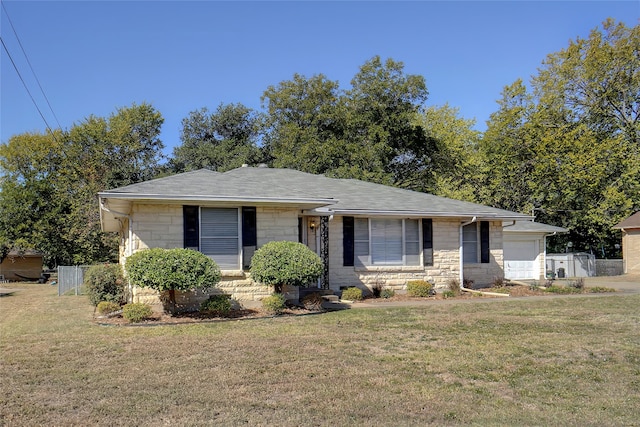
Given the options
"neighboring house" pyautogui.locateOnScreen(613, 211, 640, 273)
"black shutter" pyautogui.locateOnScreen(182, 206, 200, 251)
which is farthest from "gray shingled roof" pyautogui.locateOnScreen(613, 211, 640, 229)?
"black shutter" pyautogui.locateOnScreen(182, 206, 200, 251)

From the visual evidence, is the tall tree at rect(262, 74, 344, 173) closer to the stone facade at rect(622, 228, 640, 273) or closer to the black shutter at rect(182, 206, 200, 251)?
the stone facade at rect(622, 228, 640, 273)

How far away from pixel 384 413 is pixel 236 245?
8311 mm

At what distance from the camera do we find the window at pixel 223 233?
12.7 m

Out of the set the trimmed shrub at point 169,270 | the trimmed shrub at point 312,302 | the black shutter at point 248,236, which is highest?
the black shutter at point 248,236

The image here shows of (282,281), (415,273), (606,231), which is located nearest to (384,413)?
(282,281)

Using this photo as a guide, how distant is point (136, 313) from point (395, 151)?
25.8 meters

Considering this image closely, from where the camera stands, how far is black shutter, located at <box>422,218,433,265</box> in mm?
16734

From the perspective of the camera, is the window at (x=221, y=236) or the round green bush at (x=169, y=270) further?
the window at (x=221, y=236)

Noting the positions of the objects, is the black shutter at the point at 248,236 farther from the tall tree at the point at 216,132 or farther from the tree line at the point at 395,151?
the tall tree at the point at 216,132

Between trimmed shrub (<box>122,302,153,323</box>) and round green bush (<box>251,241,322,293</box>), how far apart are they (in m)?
2.52

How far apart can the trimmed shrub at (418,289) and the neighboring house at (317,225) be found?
1.40ft

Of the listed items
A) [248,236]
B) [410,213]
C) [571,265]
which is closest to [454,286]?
[410,213]

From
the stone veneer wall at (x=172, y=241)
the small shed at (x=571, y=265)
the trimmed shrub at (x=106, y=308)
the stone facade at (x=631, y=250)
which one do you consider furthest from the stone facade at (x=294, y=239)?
the stone facade at (x=631, y=250)

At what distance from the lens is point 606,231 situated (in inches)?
1378
